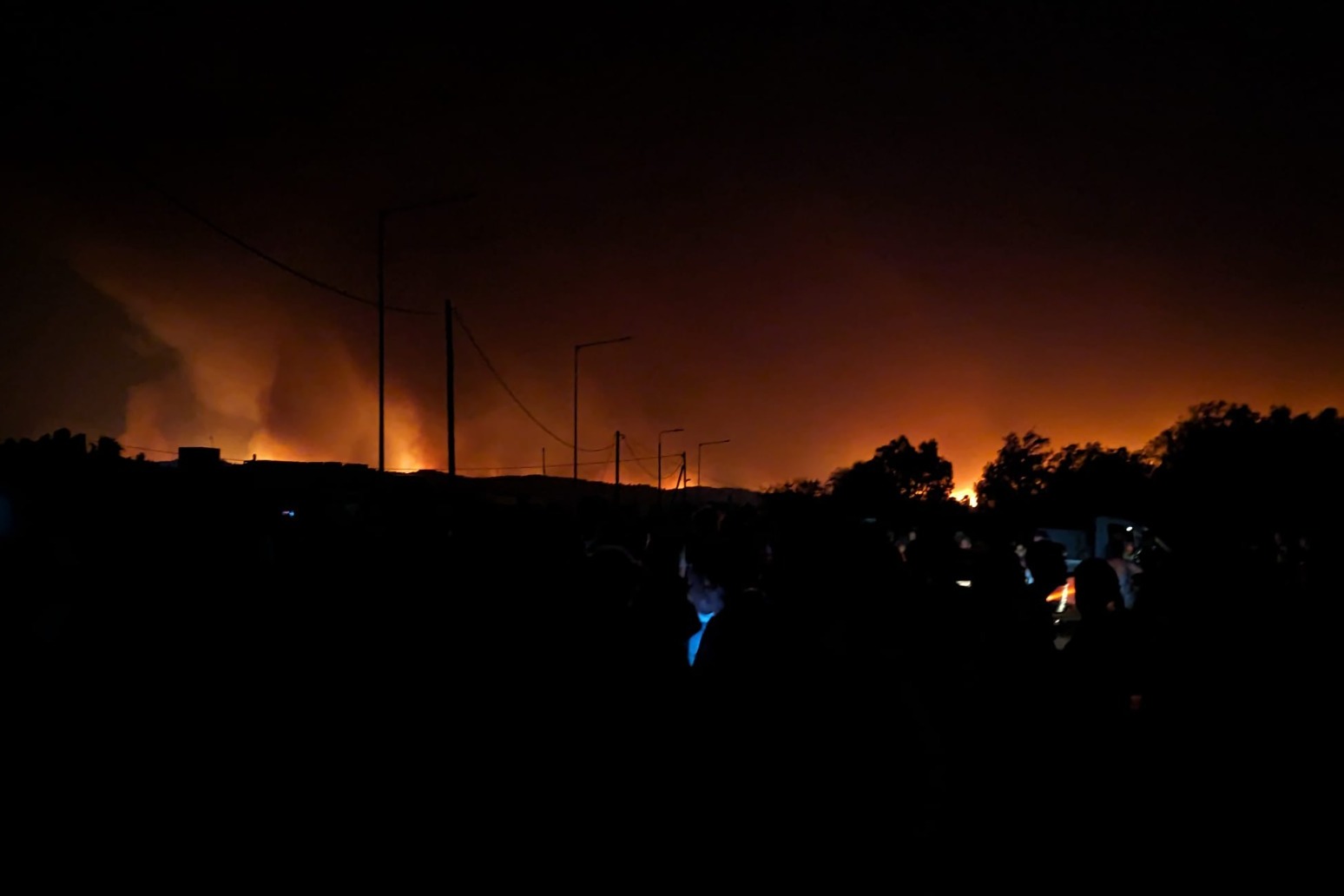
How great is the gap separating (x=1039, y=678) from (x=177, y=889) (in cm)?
442

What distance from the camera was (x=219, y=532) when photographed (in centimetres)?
692

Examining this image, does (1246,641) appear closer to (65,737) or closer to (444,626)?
(444,626)

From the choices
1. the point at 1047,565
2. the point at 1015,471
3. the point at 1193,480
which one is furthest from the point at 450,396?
the point at 1015,471

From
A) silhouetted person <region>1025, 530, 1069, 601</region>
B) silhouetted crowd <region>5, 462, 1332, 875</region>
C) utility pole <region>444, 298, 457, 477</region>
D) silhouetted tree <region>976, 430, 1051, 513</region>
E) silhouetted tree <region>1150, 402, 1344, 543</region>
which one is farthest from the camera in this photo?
silhouetted tree <region>976, 430, 1051, 513</region>

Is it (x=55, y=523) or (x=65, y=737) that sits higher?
(x=55, y=523)

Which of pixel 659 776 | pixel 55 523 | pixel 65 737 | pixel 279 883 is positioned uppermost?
pixel 55 523

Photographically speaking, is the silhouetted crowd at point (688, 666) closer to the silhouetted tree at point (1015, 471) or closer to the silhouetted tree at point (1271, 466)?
the silhouetted tree at point (1271, 466)

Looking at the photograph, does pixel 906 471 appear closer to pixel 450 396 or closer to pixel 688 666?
pixel 450 396

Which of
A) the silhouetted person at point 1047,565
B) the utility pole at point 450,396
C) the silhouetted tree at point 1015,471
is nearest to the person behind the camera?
the silhouetted person at point 1047,565

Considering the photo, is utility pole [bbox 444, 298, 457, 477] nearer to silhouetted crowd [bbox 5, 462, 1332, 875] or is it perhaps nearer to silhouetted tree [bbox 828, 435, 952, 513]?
silhouetted crowd [bbox 5, 462, 1332, 875]

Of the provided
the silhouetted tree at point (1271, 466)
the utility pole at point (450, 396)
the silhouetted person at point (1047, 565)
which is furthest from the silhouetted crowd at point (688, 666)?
the silhouetted tree at point (1271, 466)

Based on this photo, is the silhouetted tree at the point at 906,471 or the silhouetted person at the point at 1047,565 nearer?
the silhouetted person at the point at 1047,565

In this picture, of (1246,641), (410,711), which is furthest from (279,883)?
(1246,641)

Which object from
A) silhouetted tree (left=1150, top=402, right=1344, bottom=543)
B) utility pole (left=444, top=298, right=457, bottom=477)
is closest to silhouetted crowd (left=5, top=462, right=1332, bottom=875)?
utility pole (left=444, top=298, right=457, bottom=477)
